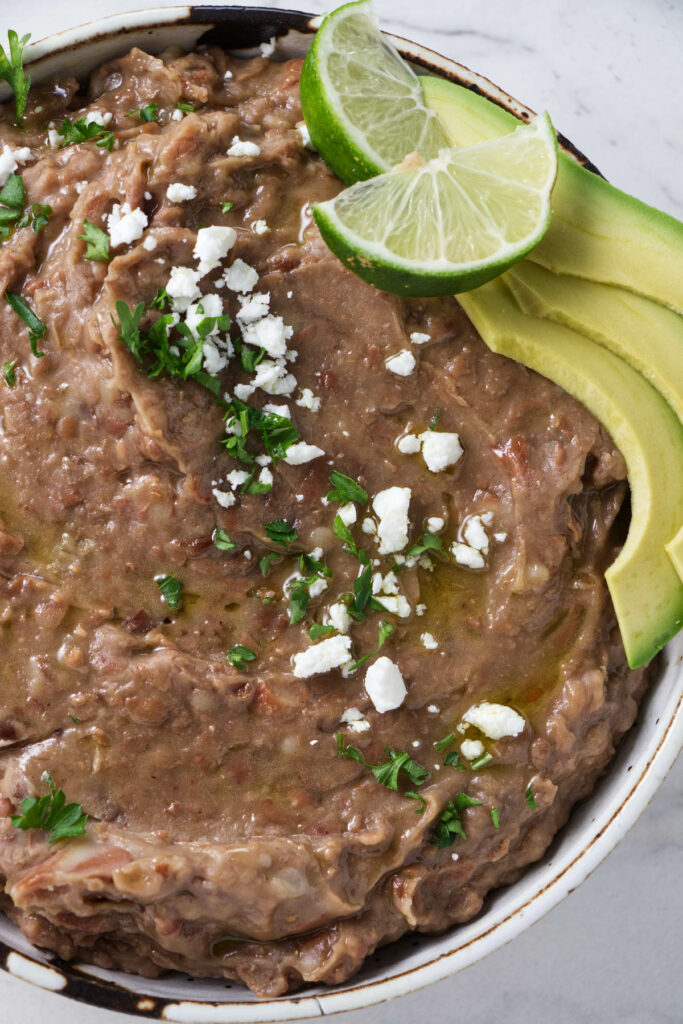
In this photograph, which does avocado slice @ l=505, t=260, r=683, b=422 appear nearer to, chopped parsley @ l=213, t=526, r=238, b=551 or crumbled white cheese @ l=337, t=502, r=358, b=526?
crumbled white cheese @ l=337, t=502, r=358, b=526

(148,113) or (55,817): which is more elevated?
(148,113)

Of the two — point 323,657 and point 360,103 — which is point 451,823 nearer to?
point 323,657

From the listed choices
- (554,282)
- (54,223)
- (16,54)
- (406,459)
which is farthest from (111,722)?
(16,54)

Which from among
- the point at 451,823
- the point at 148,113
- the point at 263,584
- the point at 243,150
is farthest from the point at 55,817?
the point at 148,113

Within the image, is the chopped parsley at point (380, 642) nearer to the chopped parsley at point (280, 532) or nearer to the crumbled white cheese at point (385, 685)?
the crumbled white cheese at point (385, 685)

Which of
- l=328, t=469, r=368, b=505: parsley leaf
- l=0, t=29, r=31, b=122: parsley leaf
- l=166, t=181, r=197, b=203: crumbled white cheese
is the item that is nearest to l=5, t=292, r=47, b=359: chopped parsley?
l=166, t=181, r=197, b=203: crumbled white cheese

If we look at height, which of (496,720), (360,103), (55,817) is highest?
(360,103)
